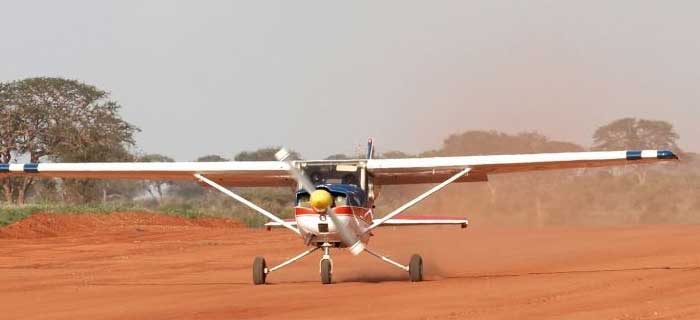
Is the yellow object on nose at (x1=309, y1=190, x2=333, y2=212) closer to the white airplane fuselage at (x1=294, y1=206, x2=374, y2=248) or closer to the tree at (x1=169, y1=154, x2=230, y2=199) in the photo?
the white airplane fuselage at (x1=294, y1=206, x2=374, y2=248)

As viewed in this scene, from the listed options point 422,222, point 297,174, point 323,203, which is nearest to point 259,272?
point 297,174

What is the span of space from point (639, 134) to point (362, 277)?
58585 millimetres

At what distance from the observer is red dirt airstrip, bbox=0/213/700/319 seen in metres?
12.5

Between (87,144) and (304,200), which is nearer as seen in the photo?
(304,200)

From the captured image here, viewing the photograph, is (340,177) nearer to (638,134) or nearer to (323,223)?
(323,223)

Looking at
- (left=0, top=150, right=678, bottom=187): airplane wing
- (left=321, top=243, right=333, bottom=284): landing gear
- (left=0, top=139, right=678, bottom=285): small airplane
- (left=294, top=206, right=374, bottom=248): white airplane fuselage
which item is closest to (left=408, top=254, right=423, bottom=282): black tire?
(left=0, top=139, right=678, bottom=285): small airplane

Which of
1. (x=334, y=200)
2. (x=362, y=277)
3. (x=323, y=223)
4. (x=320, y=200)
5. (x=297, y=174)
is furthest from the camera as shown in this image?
(x=362, y=277)

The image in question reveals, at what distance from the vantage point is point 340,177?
17.1 m

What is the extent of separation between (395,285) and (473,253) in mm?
8807

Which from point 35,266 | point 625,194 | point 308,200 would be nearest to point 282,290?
point 308,200

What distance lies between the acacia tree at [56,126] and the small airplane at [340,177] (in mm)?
35657

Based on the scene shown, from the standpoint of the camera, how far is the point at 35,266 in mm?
21719

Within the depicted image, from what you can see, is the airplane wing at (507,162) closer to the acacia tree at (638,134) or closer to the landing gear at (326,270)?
the landing gear at (326,270)

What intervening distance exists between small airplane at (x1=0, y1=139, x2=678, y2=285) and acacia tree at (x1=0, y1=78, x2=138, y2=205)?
35657mm
